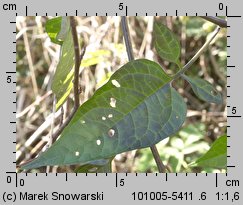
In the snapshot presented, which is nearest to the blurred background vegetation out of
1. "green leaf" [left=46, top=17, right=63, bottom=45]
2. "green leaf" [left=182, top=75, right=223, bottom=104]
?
"green leaf" [left=46, top=17, right=63, bottom=45]

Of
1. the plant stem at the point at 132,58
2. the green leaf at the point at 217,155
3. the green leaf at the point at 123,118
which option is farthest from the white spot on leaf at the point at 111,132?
the green leaf at the point at 217,155

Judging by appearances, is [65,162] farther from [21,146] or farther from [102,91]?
[21,146]

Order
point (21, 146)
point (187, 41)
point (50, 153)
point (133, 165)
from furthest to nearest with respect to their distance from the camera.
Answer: point (187, 41)
point (133, 165)
point (21, 146)
point (50, 153)

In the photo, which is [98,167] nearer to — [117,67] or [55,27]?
[55,27]

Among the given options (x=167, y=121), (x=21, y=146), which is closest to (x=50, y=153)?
(x=167, y=121)

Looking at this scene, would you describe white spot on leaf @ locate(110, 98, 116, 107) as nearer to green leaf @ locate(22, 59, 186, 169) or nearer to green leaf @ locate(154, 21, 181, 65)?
green leaf @ locate(22, 59, 186, 169)

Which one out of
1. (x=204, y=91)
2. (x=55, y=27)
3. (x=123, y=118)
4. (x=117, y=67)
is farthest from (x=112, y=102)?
(x=117, y=67)

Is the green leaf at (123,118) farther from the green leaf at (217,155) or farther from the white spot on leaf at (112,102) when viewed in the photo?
the green leaf at (217,155)
